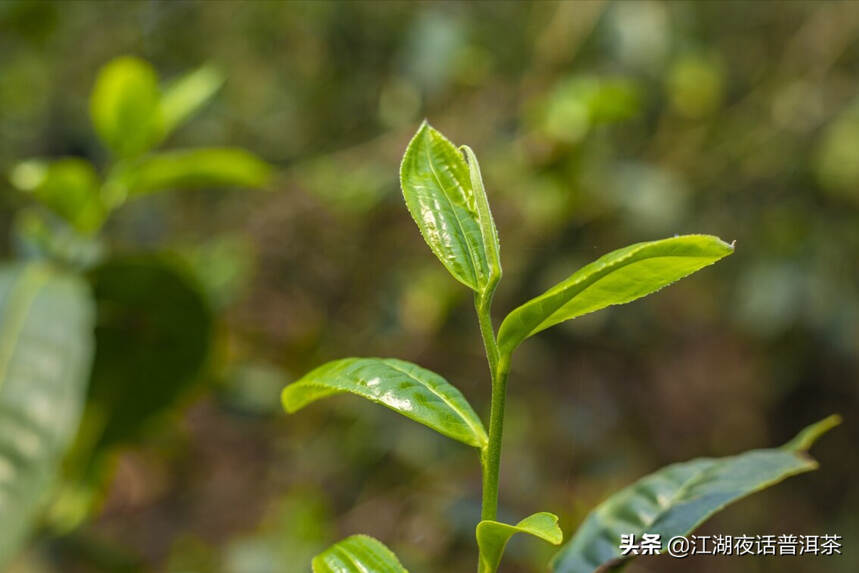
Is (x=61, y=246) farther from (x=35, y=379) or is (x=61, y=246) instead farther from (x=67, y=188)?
(x=35, y=379)

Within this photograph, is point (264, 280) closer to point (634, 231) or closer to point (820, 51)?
point (634, 231)

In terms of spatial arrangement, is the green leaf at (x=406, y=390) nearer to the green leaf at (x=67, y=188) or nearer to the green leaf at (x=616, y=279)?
the green leaf at (x=616, y=279)

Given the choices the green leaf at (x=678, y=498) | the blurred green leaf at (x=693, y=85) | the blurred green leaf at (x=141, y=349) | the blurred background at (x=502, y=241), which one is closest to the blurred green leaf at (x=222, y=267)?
the blurred background at (x=502, y=241)

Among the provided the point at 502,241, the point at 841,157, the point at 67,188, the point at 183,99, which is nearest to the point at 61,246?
the point at 67,188

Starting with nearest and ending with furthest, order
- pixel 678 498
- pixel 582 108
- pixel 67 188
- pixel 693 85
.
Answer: pixel 678 498
pixel 67 188
pixel 582 108
pixel 693 85

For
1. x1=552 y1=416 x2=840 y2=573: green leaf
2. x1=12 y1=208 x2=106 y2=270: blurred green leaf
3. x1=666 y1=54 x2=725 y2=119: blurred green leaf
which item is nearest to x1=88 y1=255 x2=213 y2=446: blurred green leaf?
x1=12 y1=208 x2=106 y2=270: blurred green leaf

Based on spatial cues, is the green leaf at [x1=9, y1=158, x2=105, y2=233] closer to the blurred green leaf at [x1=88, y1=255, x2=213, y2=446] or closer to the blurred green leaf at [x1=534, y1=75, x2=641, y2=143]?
the blurred green leaf at [x1=88, y1=255, x2=213, y2=446]

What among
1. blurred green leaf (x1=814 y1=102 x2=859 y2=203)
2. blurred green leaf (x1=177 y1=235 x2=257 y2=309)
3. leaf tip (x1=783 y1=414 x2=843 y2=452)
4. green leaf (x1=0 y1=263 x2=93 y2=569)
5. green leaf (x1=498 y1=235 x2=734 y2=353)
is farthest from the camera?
blurred green leaf (x1=814 y1=102 x2=859 y2=203)
